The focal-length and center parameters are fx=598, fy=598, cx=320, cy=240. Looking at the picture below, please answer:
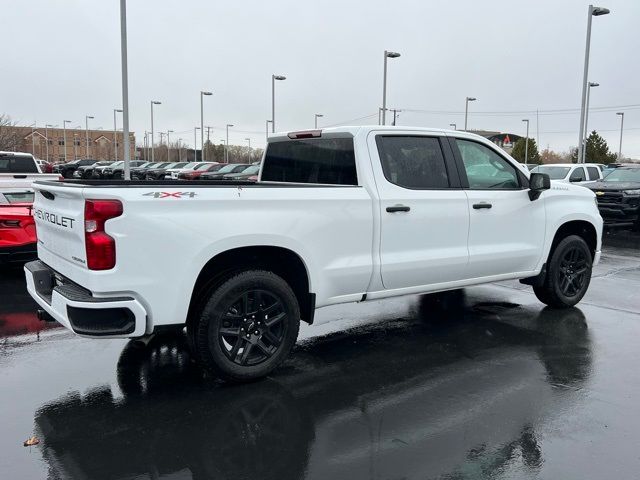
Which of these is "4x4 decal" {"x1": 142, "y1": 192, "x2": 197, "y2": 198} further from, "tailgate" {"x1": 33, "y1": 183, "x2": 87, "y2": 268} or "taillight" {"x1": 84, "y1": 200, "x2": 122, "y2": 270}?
"tailgate" {"x1": 33, "y1": 183, "x2": 87, "y2": 268}

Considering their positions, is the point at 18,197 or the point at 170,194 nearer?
the point at 170,194

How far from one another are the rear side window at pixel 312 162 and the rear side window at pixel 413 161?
0.31m

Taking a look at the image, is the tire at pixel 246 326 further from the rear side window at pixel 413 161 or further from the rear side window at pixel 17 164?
the rear side window at pixel 17 164

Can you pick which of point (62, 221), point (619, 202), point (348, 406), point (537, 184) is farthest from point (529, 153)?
point (62, 221)

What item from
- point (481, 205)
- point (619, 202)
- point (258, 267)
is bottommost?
point (619, 202)

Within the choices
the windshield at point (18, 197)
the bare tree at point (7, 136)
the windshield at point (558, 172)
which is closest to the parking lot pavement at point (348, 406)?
the windshield at point (18, 197)

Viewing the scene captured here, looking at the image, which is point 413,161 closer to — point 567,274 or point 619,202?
point 567,274

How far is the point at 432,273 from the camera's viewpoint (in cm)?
553

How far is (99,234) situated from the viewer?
388cm

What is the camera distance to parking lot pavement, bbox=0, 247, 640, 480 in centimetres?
343

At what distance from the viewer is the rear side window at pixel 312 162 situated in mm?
5324

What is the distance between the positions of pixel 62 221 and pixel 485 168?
4.00 metres

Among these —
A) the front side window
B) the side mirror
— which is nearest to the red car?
the front side window

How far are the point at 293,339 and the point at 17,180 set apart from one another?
6.82 m
